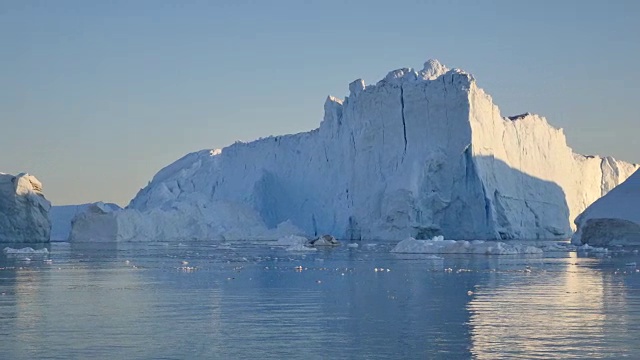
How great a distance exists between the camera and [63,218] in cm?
5122

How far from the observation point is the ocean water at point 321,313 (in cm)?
746

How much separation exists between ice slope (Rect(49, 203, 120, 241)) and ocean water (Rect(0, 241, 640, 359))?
106 ft

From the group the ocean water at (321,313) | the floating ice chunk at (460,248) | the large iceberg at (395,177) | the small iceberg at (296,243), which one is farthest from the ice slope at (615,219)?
the ocean water at (321,313)

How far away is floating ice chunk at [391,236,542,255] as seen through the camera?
919 inches

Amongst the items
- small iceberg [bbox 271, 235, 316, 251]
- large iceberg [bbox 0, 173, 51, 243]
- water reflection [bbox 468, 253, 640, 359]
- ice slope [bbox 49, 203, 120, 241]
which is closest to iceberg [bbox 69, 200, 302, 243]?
large iceberg [bbox 0, 173, 51, 243]

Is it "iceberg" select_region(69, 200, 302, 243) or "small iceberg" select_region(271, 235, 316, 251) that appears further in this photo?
"iceberg" select_region(69, 200, 302, 243)

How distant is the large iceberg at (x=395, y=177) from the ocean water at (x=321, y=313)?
1812 cm

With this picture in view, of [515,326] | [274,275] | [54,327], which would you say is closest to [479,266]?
[274,275]

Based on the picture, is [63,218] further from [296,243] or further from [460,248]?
[460,248]

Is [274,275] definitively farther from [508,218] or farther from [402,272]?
[508,218]

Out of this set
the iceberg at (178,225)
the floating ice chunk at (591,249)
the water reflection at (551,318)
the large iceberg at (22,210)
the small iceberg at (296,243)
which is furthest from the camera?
the iceberg at (178,225)

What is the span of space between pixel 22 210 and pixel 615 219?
68.2 ft

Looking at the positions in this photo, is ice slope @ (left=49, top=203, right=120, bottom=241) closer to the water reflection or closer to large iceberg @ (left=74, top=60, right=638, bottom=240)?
large iceberg @ (left=74, top=60, right=638, bottom=240)

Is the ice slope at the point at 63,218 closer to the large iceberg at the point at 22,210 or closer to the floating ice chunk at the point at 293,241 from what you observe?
the large iceberg at the point at 22,210
